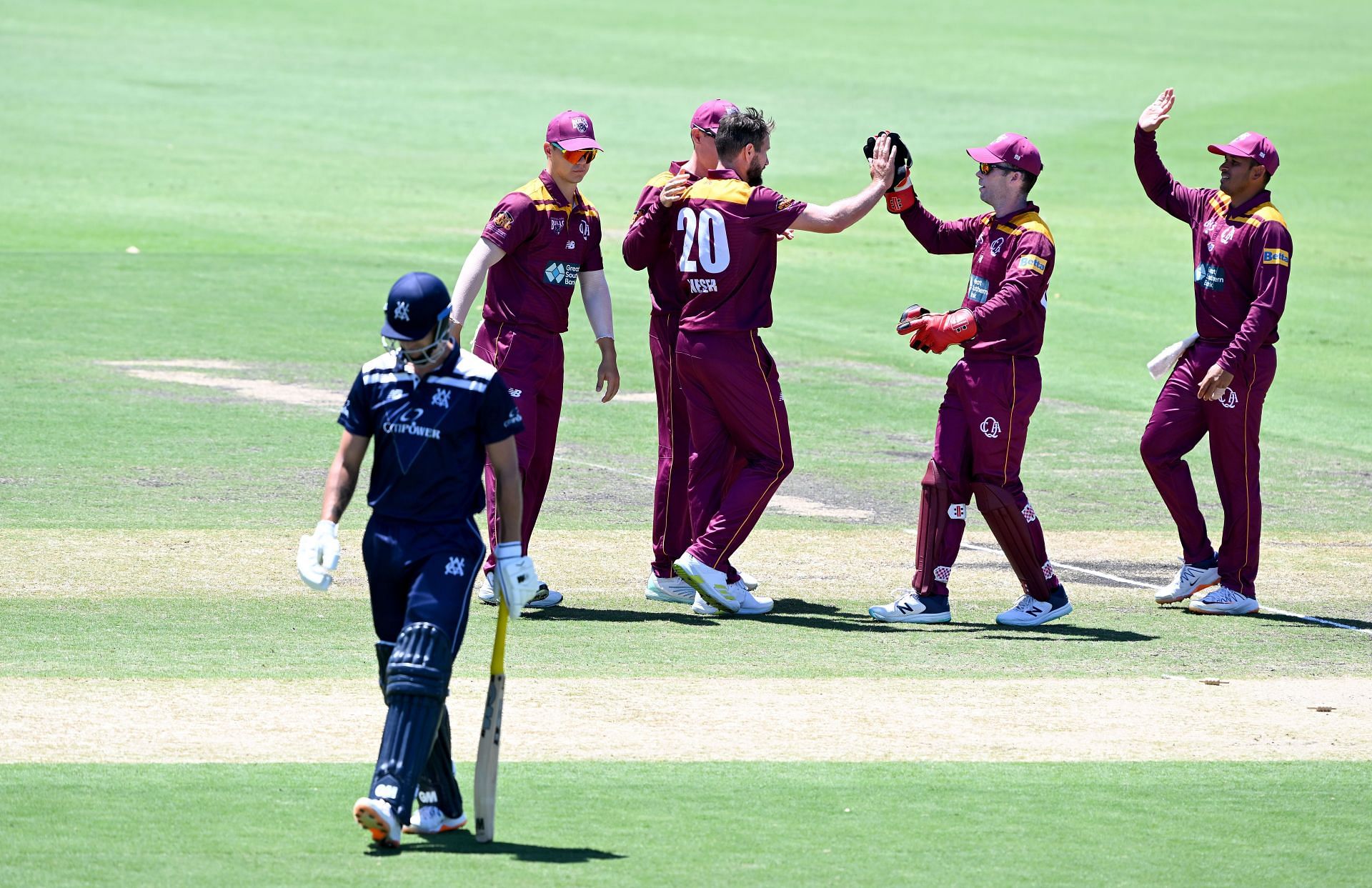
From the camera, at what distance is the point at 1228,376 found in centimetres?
1016

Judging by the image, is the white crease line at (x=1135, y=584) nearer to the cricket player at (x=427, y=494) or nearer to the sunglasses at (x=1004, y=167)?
the sunglasses at (x=1004, y=167)

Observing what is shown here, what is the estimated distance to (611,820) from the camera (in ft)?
22.0

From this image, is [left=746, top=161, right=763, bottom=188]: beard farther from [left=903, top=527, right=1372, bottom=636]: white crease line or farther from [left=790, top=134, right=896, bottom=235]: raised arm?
[left=903, top=527, right=1372, bottom=636]: white crease line

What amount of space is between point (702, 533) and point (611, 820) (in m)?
3.56

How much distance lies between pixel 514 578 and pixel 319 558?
0.64m

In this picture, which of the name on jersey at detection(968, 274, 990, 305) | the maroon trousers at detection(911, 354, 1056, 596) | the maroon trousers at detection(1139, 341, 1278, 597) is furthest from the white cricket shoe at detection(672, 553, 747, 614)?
the maroon trousers at detection(1139, 341, 1278, 597)

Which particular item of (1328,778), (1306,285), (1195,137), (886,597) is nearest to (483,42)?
(1195,137)

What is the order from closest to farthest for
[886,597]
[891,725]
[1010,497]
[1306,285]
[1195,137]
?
[891,725], [1010,497], [886,597], [1306,285], [1195,137]

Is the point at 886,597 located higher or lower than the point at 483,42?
lower

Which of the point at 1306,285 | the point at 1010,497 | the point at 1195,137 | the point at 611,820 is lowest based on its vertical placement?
the point at 611,820

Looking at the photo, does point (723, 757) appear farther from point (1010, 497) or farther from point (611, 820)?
point (1010, 497)

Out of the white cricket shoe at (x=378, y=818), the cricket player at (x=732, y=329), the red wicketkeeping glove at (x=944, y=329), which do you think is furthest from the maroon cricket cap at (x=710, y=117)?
the white cricket shoe at (x=378, y=818)

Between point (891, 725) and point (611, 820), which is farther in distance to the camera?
point (891, 725)

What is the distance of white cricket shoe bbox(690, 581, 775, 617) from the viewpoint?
1008 centimetres
